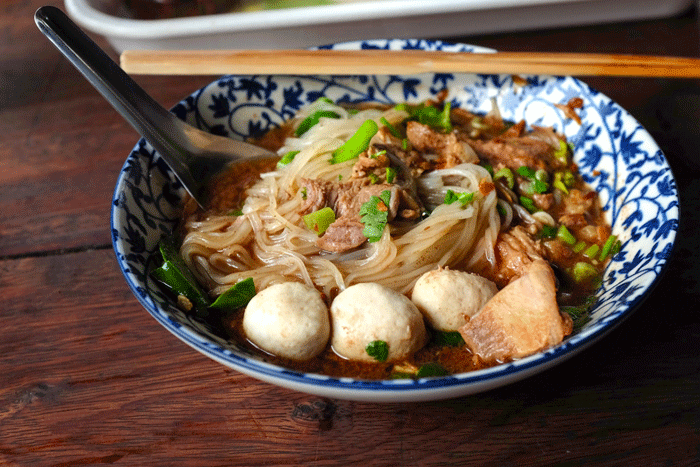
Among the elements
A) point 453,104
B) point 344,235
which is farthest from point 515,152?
point 344,235

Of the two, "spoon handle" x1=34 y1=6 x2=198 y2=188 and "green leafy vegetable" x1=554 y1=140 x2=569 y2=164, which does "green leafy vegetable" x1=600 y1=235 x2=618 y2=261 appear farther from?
"spoon handle" x1=34 y1=6 x2=198 y2=188

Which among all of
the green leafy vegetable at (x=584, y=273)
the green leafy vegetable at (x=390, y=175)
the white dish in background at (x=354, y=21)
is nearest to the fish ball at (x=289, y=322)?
the green leafy vegetable at (x=390, y=175)

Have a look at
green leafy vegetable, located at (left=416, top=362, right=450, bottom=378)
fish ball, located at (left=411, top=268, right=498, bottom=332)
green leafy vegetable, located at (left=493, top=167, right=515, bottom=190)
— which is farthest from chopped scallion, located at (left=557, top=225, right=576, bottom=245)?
green leafy vegetable, located at (left=416, top=362, right=450, bottom=378)

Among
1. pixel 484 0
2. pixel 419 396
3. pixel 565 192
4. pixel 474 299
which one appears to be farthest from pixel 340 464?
pixel 484 0

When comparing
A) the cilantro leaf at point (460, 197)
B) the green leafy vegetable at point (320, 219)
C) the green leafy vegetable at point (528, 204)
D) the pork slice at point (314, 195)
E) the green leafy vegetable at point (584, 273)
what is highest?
the green leafy vegetable at point (528, 204)

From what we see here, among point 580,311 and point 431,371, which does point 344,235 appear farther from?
point 580,311

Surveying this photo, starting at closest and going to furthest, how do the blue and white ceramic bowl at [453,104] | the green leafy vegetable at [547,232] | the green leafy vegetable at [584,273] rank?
the blue and white ceramic bowl at [453,104], the green leafy vegetable at [584,273], the green leafy vegetable at [547,232]

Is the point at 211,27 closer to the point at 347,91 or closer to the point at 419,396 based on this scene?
the point at 347,91

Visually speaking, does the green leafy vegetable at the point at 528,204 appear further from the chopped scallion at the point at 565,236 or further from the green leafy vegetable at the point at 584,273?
the green leafy vegetable at the point at 584,273
